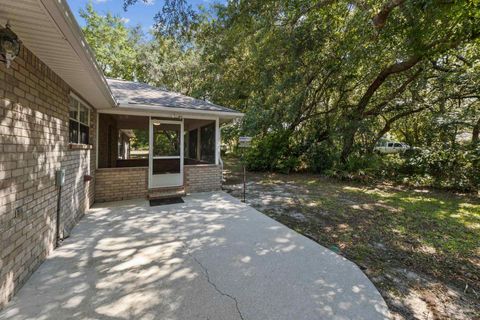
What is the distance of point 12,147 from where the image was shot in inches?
86.6

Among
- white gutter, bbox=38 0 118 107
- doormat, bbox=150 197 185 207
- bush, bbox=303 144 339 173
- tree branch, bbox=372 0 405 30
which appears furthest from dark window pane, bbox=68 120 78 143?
bush, bbox=303 144 339 173

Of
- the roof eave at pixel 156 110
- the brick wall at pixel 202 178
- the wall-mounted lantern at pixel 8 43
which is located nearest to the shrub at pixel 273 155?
the brick wall at pixel 202 178

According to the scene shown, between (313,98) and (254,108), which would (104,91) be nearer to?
(254,108)

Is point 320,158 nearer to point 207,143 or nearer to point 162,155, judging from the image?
point 207,143

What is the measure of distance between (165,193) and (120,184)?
46.8 inches

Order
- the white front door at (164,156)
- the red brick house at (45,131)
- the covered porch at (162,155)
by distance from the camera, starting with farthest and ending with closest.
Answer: the white front door at (164,156), the covered porch at (162,155), the red brick house at (45,131)

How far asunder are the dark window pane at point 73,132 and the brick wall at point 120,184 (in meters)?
1.58

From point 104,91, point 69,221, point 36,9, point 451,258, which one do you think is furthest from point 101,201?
point 451,258

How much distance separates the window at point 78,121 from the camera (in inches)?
163

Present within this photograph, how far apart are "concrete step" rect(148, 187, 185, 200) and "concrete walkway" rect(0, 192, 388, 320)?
195 cm

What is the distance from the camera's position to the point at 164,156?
668 cm

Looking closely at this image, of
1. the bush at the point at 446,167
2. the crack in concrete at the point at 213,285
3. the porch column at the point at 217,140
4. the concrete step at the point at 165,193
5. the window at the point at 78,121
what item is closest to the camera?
the crack in concrete at the point at 213,285

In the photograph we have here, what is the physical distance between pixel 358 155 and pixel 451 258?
24.1ft

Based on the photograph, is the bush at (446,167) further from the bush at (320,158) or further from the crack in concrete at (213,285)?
the crack in concrete at (213,285)
